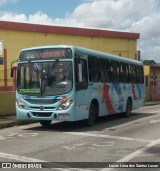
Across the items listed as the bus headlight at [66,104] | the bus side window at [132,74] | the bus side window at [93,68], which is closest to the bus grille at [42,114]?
the bus headlight at [66,104]

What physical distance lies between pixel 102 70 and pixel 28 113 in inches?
150

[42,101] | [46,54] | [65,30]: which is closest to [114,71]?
[46,54]

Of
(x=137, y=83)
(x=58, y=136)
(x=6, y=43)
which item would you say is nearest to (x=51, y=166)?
(x=58, y=136)

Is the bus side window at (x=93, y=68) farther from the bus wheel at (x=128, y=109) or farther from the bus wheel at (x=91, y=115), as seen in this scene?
the bus wheel at (x=128, y=109)

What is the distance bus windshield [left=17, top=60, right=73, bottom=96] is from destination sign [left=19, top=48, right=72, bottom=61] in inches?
8.3

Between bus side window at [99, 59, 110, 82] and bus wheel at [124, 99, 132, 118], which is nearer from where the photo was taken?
bus side window at [99, 59, 110, 82]

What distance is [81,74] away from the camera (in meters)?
14.5

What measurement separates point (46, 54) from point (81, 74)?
1396mm

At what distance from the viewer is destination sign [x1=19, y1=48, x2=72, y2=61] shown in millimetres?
14312

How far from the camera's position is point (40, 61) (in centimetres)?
1463

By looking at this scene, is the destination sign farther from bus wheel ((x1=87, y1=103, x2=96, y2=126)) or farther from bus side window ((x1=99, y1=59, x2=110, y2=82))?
bus side window ((x1=99, y1=59, x2=110, y2=82))

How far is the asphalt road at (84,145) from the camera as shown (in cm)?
912

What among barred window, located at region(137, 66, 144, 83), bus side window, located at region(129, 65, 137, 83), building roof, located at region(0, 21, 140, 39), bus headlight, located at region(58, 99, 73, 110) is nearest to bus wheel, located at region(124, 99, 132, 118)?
bus side window, located at region(129, 65, 137, 83)

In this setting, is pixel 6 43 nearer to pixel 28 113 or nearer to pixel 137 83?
pixel 137 83
